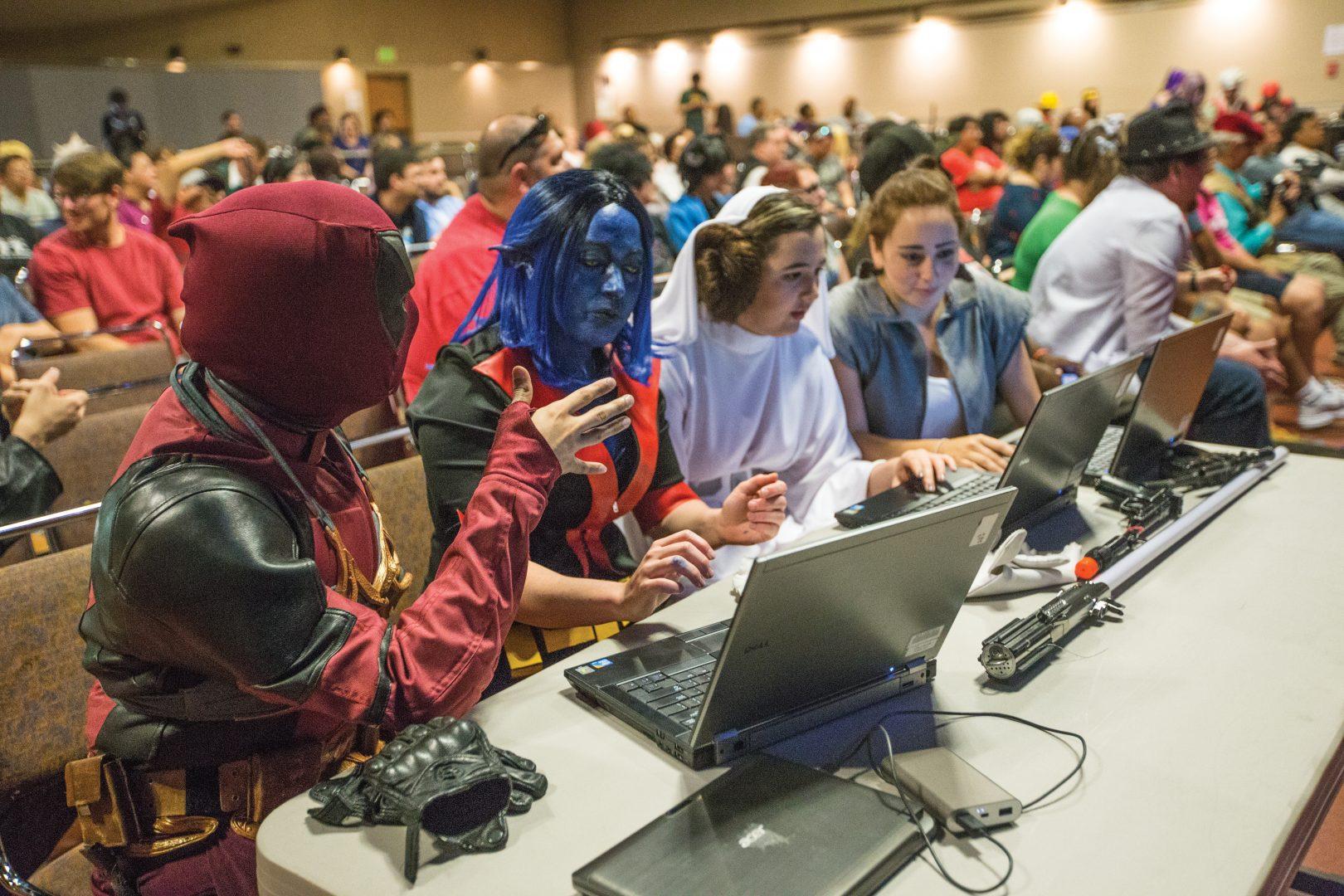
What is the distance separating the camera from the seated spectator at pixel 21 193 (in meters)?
6.31

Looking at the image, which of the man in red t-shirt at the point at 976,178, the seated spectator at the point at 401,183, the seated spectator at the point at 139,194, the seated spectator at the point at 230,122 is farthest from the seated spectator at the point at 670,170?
the seated spectator at the point at 230,122

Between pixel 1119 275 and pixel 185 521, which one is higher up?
pixel 185 521

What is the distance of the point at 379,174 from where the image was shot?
5379 millimetres

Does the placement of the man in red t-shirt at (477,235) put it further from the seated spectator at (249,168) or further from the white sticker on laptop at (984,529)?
the seated spectator at (249,168)

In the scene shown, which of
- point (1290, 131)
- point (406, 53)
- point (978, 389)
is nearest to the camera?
point (978, 389)

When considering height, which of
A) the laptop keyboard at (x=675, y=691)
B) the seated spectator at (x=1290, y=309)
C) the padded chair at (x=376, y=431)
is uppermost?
the laptop keyboard at (x=675, y=691)

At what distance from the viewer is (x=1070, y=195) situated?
13.9ft

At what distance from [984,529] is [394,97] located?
18.3 m

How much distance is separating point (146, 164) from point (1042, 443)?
6101 millimetres

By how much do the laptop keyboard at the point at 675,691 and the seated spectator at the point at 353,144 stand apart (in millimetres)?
11048

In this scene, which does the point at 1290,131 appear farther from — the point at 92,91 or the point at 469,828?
the point at 92,91

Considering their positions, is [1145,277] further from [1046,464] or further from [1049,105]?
[1049,105]

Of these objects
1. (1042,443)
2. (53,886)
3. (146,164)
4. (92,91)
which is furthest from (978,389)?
(92,91)

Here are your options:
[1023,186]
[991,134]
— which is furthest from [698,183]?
[991,134]
